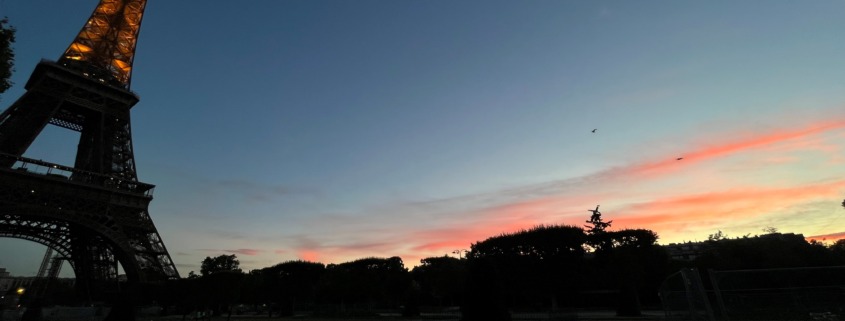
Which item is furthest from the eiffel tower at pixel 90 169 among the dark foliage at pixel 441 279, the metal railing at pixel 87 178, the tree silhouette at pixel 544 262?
the tree silhouette at pixel 544 262

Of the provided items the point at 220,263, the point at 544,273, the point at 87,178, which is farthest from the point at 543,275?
the point at 220,263

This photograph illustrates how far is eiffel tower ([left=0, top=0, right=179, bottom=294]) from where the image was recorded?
40.4 metres

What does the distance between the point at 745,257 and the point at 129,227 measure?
266 feet

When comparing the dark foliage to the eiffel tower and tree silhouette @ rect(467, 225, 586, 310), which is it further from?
the eiffel tower

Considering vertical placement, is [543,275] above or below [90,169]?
below

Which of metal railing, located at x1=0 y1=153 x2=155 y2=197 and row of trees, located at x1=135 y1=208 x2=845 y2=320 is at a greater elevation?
metal railing, located at x1=0 y1=153 x2=155 y2=197

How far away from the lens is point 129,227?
153ft

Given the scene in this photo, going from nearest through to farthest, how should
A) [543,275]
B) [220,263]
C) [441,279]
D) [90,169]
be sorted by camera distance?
[543,275] → [90,169] → [441,279] → [220,263]

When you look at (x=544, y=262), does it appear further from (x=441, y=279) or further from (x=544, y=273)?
(x=441, y=279)

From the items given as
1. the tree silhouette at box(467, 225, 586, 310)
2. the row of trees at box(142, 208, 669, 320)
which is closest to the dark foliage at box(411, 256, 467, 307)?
the row of trees at box(142, 208, 669, 320)

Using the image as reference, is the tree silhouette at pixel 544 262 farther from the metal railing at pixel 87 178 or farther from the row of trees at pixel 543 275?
the metal railing at pixel 87 178

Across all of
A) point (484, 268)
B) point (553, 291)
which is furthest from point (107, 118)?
point (553, 291)

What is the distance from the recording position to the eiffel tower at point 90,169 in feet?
133

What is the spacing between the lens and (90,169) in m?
49.2
